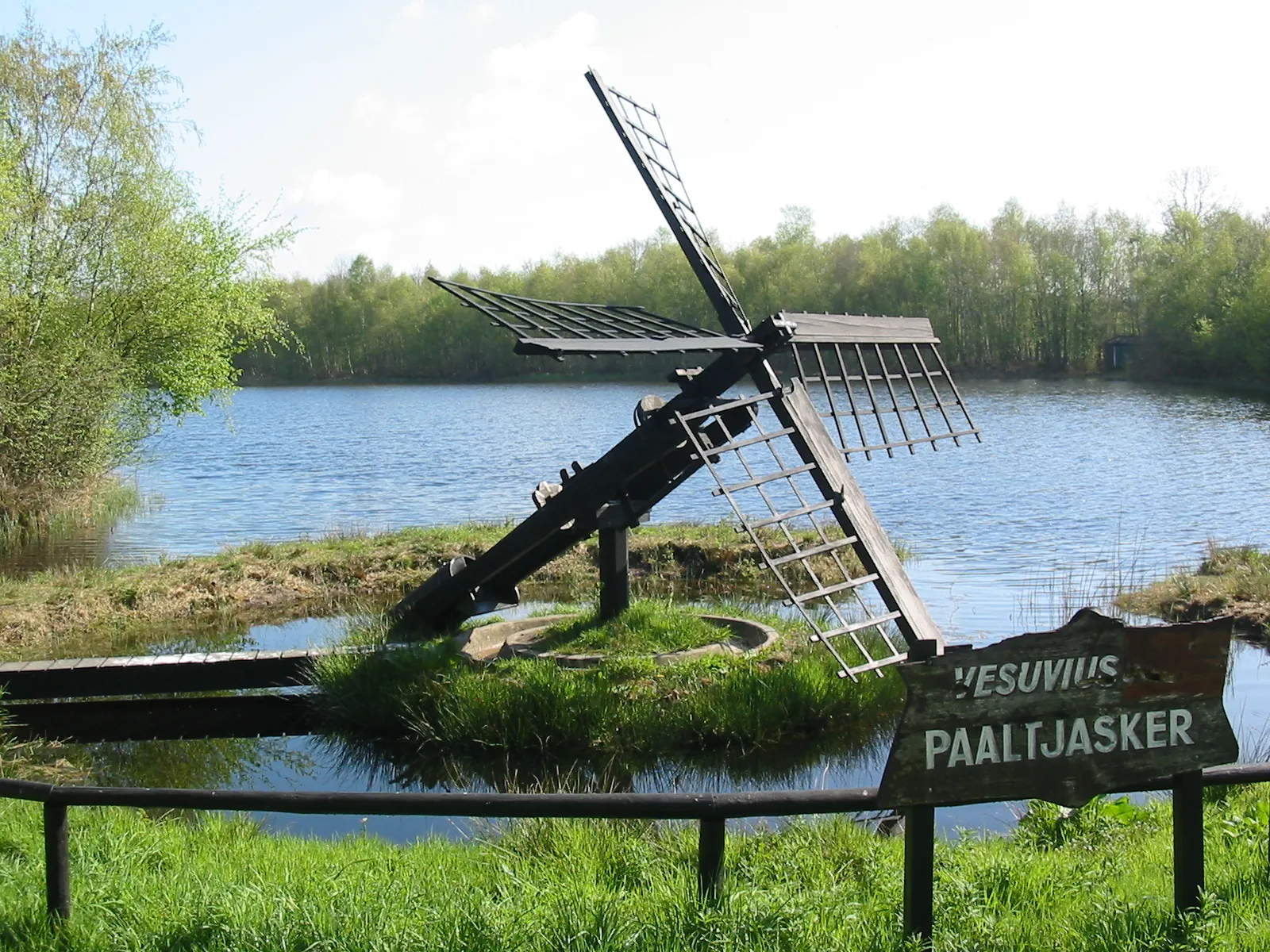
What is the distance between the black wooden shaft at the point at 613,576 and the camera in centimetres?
1191

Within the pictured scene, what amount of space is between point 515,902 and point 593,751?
5051mm

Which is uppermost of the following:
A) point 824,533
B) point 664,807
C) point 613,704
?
point 824,533

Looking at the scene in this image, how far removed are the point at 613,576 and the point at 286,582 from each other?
7.50 metres

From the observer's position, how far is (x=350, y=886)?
522cm

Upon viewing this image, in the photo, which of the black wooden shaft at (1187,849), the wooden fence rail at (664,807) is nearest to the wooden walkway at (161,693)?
the wooden fence rail at (664,807)

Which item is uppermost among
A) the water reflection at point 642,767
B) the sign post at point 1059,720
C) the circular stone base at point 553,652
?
the sign post at point 1059,720

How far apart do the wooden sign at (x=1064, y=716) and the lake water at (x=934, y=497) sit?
4008 millimetres

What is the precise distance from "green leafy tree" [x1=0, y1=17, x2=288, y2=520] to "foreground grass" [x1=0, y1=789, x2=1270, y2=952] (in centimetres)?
1836

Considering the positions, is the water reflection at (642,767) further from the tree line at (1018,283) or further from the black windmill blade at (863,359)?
the tree line at (1018,283)

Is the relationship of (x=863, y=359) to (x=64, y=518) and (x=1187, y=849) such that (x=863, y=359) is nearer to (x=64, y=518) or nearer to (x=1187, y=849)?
(x=1187, y=849)

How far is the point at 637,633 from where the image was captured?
11.6 meters

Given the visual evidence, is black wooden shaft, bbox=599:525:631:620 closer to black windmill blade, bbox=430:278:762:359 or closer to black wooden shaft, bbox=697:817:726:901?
black windmill blade, bbox=430:278:762:359

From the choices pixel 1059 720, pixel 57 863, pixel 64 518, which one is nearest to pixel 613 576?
pixel 57 863

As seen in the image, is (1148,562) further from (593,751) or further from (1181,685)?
(1181,685)
